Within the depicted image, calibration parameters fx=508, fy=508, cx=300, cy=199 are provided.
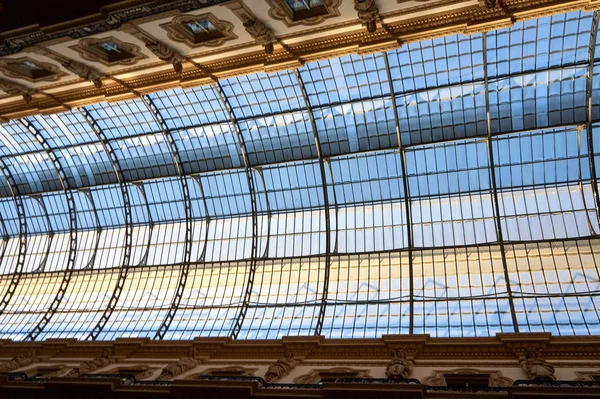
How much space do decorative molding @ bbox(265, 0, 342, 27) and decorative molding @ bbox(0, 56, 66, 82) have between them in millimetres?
9510

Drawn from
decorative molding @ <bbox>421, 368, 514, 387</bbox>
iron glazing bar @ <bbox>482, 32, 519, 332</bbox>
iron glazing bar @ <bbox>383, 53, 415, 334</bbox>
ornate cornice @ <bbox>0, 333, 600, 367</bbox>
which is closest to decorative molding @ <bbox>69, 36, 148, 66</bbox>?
iron glazing bar @ <bbox>383, 53, 415, 334</bbox>

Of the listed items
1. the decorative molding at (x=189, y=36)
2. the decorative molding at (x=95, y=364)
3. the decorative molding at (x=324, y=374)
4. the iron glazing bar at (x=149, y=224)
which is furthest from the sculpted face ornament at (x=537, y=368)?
the iron glazing bar at (x=149, y=224)

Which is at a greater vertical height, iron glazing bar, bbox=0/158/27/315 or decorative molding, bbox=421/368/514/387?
iron glazing bar, bbox=0/158/27/315

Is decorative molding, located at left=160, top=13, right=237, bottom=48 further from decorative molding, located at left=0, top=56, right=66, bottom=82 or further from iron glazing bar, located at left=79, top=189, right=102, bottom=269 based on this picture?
iron glazing bar, located at left=79, top=189, right=102, bottom=269

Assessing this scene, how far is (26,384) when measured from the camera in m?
19.1

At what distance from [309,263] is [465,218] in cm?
877

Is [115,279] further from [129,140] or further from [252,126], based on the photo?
[252,126]

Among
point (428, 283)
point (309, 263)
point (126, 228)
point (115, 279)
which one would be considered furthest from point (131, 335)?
point (428, 283)

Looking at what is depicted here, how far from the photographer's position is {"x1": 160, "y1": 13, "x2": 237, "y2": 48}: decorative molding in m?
16.4

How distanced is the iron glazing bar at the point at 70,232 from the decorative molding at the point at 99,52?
52.1 feet

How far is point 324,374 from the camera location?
19172 millimetres

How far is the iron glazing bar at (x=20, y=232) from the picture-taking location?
34509 mm

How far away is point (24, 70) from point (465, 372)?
66.8ft

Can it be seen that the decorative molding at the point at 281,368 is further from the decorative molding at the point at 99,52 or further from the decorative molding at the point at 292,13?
the decorative molding at the point at 99,52
